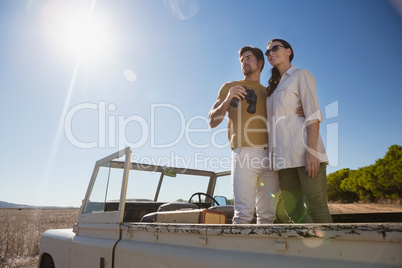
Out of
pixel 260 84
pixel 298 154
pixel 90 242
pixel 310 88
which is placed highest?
pixel 260 84

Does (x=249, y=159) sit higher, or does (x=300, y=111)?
(x=300, y=111)

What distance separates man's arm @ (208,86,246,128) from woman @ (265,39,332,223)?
0.92 feet

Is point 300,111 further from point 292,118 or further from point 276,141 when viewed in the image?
point 276,141

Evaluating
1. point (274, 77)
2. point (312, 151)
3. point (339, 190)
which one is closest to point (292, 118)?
point (312, 151)

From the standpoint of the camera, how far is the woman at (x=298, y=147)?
5.86 feet

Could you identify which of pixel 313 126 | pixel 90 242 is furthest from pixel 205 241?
pixel 90 242

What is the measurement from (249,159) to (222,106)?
19.2 inches

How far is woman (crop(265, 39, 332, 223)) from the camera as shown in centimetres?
179

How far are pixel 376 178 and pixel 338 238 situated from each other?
1692 inches

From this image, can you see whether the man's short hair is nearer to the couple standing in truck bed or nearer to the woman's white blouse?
the couple standing in truck bed

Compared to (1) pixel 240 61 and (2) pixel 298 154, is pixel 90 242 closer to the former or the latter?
(2) pixel 298 154

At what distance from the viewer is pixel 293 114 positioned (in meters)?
2.06

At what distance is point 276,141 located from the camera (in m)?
2.09

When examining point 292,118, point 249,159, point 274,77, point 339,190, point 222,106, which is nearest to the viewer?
point 292,118
